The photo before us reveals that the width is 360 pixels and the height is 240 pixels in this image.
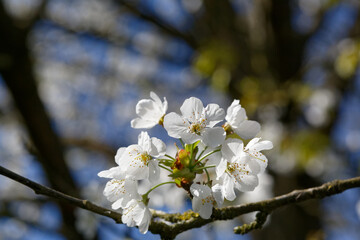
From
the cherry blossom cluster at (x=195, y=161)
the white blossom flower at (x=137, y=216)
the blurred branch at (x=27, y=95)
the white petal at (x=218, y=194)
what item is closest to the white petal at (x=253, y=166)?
the cherry blossom cluster at (x=195, y=161)

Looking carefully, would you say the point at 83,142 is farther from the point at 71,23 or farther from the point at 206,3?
the point at 206,3

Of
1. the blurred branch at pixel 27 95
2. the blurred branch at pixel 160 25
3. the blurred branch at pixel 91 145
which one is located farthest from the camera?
the blurred branch at pixel 91 145

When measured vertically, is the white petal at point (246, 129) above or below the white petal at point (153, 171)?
above

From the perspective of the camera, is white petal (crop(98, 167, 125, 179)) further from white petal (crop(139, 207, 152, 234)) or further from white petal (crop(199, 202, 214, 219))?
white petal (crop(199, 202, 214, 219))

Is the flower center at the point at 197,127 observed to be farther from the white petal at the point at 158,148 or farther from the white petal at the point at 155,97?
the white petal at the point at 155,97

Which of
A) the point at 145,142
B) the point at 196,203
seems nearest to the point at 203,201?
the point at 196,203

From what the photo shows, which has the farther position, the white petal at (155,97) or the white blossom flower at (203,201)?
the white petal at (155,97)

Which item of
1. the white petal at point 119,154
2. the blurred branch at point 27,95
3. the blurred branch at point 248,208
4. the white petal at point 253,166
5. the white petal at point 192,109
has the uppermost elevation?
the blurred branch at point 27,95
